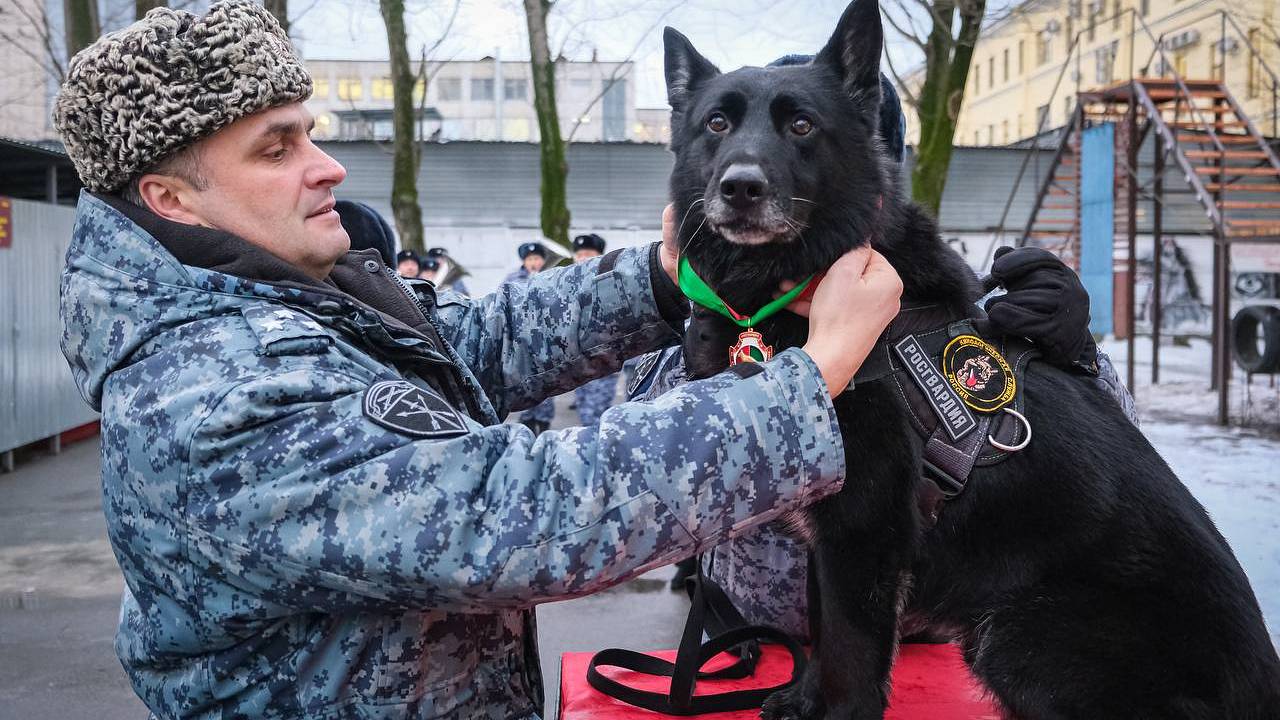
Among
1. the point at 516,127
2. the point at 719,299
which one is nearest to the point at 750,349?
the point at 719,299

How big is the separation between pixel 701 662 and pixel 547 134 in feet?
50.6

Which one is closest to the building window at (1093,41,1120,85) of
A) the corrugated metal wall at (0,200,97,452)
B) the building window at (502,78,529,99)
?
the corrugated metal wall at (0,200,97,452)

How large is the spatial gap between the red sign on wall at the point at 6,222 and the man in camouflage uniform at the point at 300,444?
8.15 meters

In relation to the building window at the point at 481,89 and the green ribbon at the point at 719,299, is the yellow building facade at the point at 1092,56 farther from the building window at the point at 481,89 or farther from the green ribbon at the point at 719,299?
the building window at the point at 481,89

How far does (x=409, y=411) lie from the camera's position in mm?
1289

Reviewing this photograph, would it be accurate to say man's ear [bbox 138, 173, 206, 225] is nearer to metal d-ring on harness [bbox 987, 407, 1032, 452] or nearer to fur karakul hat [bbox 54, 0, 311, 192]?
fur karakul hat [bbox 54, 0, 311, 192]

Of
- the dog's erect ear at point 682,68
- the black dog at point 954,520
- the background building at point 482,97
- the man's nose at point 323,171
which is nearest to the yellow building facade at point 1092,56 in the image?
the dog's erect ear at point 682,68

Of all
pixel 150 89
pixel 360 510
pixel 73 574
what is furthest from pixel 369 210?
pixel 73 574

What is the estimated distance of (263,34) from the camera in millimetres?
1533

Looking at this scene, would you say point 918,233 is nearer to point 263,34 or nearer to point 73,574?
point 263,34

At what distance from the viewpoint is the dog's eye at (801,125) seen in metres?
2.02

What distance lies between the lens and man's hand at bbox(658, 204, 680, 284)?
2.15 metres

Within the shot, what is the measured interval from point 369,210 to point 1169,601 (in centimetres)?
266

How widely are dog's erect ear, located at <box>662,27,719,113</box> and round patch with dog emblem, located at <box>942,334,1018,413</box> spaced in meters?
0.87
